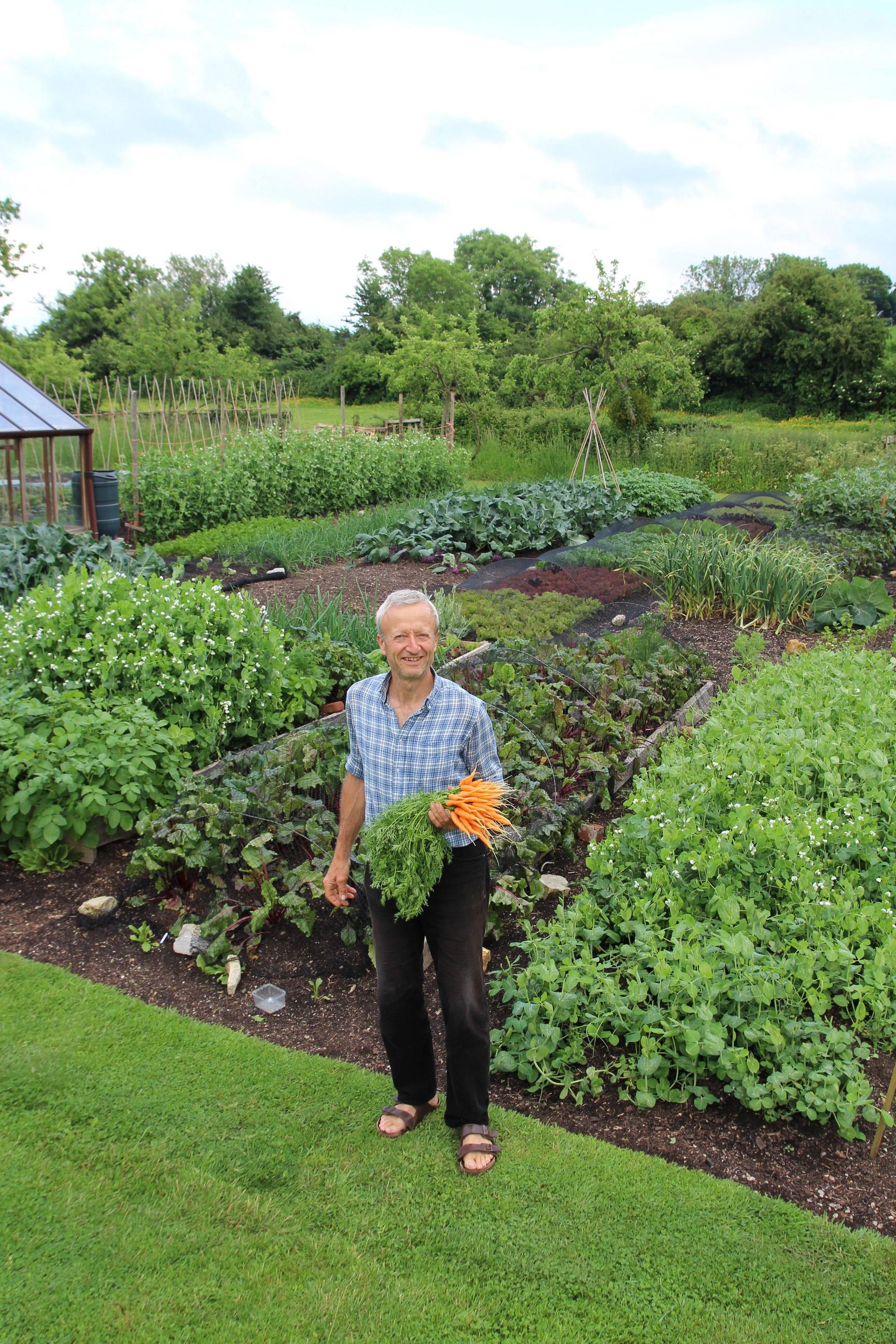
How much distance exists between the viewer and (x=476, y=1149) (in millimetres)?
2449

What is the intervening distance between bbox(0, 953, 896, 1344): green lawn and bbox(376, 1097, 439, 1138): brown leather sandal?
1.2 inches

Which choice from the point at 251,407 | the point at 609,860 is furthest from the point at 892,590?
the point at 251,407

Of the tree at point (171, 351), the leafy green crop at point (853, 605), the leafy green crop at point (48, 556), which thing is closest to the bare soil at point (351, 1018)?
the leafy green crop at point (48, 556)

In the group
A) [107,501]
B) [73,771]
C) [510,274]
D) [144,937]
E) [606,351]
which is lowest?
[144,937]

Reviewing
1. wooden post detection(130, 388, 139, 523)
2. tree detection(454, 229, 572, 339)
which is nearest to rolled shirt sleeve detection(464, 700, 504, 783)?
wooden post detection(130, 388, 139, 523)

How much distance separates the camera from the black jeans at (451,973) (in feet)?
7.66

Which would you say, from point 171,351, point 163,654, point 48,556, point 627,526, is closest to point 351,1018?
point 163,654

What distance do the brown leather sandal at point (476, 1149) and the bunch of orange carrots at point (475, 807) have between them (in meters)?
0.86

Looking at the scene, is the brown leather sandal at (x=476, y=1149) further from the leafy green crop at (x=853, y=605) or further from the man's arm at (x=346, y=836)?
the leafy green crop at (x=853, y=605)

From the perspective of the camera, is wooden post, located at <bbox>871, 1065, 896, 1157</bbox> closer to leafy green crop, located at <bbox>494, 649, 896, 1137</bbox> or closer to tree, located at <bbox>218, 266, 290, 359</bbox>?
leafy green crop, located at <bbox>494, 649, 896, 1137</bbox>

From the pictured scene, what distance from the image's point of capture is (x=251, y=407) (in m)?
15.8

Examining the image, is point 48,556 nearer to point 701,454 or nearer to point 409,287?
point 701,454

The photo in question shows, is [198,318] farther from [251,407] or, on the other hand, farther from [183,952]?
[183,952]

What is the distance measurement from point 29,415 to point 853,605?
801 centimetres
